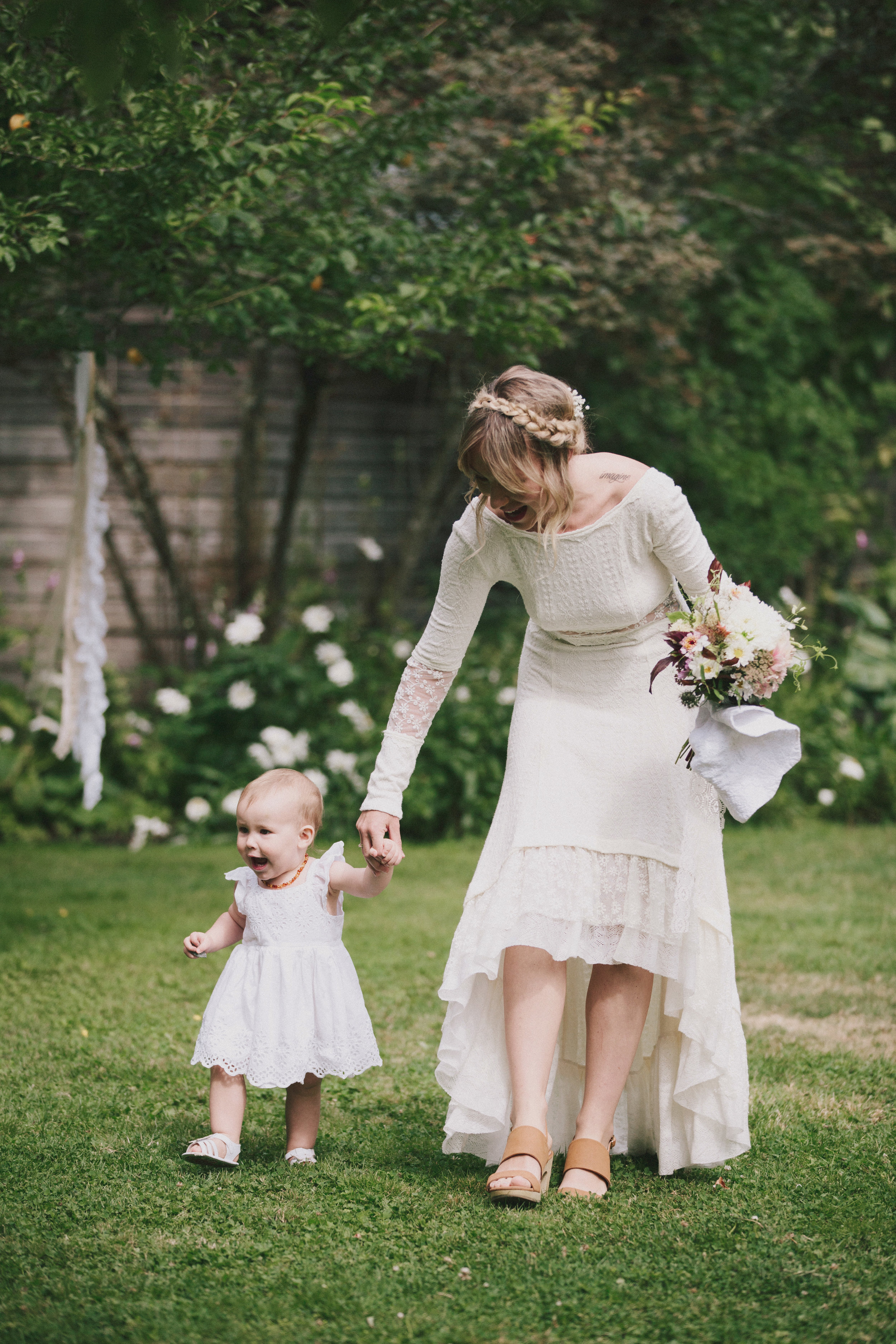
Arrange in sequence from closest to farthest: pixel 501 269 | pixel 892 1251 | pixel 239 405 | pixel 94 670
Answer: pixel 892 1251 < pixel 501 269 < pixel 94 670 < pixel 239 405

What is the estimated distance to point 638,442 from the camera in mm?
8891

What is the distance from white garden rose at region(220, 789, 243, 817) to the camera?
673 centimetres

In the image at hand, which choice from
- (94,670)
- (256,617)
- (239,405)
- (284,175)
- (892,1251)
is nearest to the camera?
(892,1251)

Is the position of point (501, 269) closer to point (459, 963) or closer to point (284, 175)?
point (284, 175)

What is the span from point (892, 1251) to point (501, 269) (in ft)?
11.7

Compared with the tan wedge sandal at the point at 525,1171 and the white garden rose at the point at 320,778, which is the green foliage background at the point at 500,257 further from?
the tan wedge sandal at the point at 525,1171

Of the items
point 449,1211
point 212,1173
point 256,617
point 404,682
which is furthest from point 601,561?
point 256,617

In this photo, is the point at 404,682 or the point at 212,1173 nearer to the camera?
the point at 212,1173

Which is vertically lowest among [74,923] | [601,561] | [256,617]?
[74,923]

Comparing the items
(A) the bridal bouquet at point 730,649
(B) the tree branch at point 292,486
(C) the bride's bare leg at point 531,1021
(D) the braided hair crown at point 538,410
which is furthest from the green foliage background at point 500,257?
(C) the bride's bare leg at point 531,1021

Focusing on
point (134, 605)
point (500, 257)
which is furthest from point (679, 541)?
point (134, 605)

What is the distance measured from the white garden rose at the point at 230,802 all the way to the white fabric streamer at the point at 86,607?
894mm

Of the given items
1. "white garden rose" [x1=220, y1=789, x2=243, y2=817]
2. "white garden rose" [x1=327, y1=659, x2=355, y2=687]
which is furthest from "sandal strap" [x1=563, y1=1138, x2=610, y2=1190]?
"white garden rose" [x1=327, y1=659, x2=355, y2=687]

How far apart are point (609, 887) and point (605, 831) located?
124 mm
